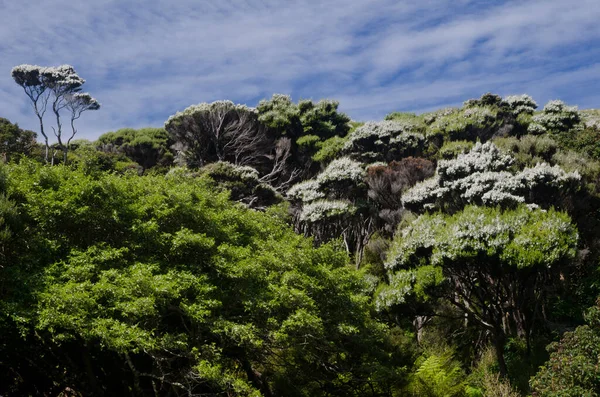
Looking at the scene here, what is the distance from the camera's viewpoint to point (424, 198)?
2555 centimetres

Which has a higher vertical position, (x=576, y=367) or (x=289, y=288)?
(x=289, y=288)

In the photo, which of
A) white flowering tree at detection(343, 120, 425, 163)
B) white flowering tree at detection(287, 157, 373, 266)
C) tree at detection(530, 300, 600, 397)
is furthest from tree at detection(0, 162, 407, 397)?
white flowering tree at detection(343, 120, 425, 163)

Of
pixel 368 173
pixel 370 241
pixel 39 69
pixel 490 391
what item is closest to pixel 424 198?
pixel 370 241

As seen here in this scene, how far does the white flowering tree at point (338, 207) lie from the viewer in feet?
98.9

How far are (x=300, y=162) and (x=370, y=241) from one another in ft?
56.9

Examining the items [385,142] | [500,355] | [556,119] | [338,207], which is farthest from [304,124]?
[500,355]

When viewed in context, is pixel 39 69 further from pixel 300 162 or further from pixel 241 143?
pixel 300 162

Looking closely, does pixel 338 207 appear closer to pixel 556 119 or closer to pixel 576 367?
pixel 556 119

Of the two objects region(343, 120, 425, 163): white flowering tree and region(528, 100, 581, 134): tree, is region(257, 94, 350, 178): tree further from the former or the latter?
region(528, 100, 581, 134): tree

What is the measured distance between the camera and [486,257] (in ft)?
55.2

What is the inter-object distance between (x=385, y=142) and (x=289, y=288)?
25311 mm

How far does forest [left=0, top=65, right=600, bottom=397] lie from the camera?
11258 mm

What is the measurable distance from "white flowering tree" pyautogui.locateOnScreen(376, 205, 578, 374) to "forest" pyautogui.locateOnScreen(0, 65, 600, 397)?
7cm

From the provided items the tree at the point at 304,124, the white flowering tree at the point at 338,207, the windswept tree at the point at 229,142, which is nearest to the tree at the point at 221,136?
the windswept tree at the point at 229,142
